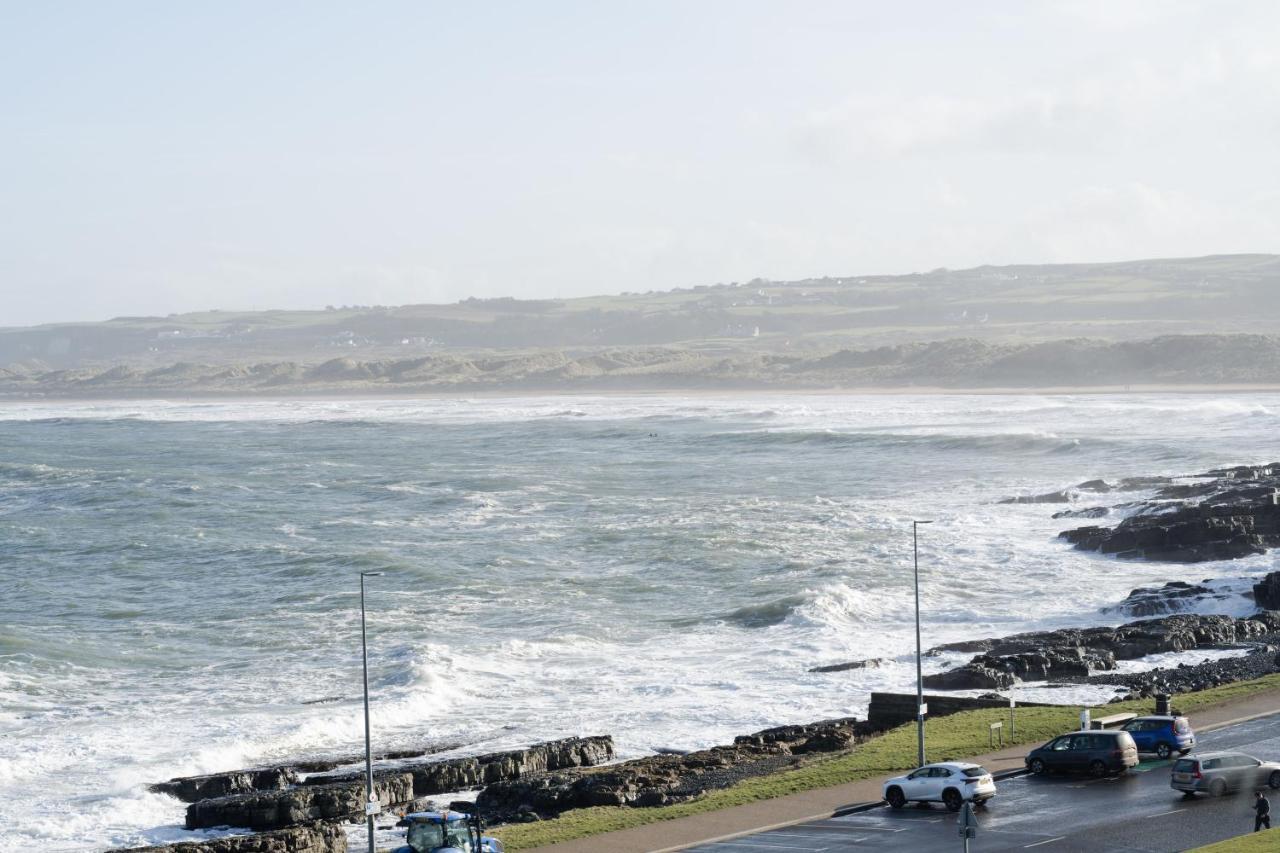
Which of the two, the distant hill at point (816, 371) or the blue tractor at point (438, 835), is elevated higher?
the distant hill at point (816, 371)

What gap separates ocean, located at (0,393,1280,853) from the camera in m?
34.4

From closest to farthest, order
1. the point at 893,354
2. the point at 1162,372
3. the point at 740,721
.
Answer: the point at 740,721, the point at 1162,372, the point at 893,354

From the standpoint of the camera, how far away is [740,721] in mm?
34250

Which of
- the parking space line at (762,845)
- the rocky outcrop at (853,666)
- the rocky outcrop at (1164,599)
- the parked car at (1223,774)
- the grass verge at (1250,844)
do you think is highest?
the grass verge at (1250,844)

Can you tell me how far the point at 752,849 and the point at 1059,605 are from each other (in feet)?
87.2

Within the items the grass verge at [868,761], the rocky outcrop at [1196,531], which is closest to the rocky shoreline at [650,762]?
the grass verge at [868,761]

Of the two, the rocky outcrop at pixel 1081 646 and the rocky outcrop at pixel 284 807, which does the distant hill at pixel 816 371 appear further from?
the rocky outcrop at pixel 284 807

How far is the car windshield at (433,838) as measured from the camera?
2178cm

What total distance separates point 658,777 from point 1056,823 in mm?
7581

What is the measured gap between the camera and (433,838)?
21.8m

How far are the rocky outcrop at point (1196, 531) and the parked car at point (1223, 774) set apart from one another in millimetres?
30935

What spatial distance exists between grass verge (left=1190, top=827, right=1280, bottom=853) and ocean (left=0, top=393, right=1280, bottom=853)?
13.5 metres

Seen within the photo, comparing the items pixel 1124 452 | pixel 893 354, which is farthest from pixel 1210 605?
pixel 893 354

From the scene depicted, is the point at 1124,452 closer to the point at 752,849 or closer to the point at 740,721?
the point at 740,721
